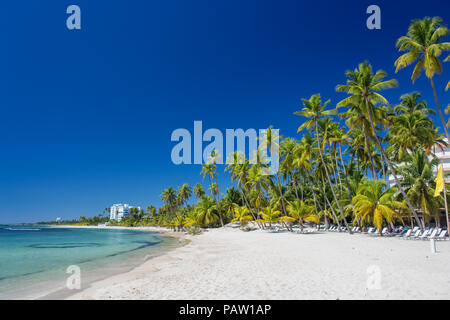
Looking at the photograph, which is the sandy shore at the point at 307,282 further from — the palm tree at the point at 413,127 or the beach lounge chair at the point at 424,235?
the palm tree at the point at 413,127

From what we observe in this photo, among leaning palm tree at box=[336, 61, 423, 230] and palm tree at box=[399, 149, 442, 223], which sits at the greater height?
leaning palm tree at box=[336, 61, 423, 230]

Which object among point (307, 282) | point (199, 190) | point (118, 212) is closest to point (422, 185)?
point (307, 282)

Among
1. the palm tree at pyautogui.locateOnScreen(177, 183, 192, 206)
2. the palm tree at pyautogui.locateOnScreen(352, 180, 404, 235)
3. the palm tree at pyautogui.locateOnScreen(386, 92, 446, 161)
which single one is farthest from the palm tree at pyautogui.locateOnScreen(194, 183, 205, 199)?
the palm tree at pyautogui.locateOnScreen(352, 180, 404, 235)

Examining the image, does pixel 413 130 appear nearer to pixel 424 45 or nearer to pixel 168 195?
pixel 424 45

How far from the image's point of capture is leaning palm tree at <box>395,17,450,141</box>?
15531mm

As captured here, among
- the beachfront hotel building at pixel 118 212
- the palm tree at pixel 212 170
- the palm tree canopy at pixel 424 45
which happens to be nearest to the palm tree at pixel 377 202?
the palm tree canopy at pixel 424 45

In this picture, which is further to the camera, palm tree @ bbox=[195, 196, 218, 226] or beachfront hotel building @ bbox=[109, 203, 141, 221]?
beachfront hotel building @ bbox=[109, 203, 141, 221]

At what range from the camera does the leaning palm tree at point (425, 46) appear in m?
15.5

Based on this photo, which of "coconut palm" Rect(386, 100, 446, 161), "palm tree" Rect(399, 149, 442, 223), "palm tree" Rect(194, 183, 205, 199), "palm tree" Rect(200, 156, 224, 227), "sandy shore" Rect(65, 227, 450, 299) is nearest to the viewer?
"sandy shore" Rect(65, 227, 450, 299)

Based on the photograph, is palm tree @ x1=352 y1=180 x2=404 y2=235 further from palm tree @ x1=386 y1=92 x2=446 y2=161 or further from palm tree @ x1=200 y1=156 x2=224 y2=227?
palm tree @ x1=200 y1=156 x2=224 y2=227

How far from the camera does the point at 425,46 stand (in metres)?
16.3

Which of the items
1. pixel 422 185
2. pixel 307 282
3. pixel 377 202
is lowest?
pixel 307 282

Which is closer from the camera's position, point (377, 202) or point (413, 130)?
point (377, 202)

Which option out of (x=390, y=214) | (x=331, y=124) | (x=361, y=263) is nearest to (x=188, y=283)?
(x=361, y=263)
